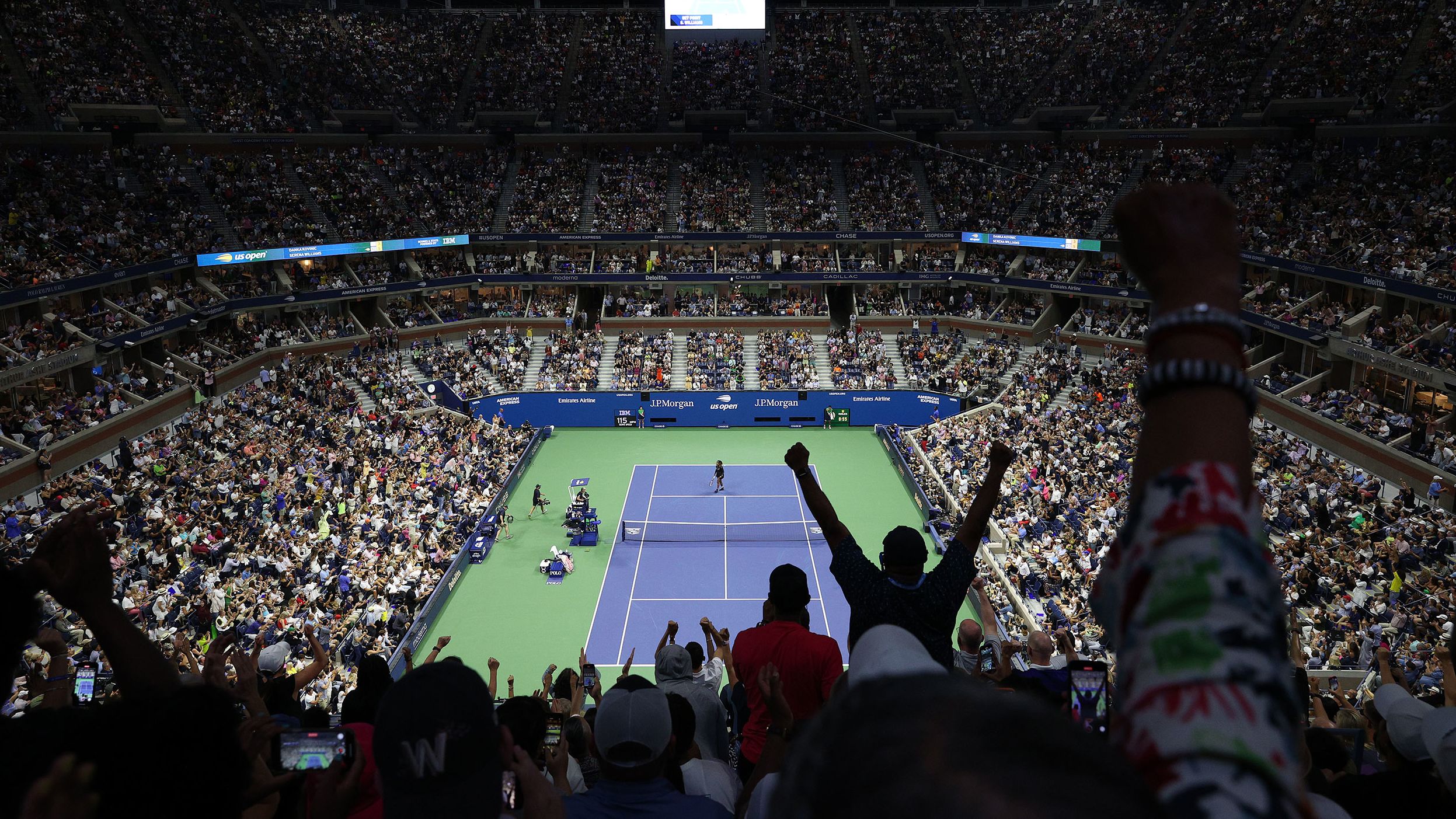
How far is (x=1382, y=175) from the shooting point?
3531cm

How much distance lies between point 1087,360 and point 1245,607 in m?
42.1

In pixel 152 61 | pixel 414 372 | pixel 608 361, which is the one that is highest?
pixel 152 61

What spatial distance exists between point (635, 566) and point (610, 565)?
735mm

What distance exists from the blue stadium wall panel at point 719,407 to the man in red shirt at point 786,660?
115ft

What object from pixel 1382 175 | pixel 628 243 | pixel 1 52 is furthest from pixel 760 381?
pixel 1 52

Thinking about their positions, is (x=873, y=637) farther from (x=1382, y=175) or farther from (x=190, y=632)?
(x=1382, y=175)

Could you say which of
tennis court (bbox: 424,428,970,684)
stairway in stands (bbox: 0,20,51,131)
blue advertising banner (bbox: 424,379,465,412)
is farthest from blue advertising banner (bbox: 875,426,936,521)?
stairway in stands (bbox: 0,20,51,131)

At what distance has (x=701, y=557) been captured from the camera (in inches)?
1104

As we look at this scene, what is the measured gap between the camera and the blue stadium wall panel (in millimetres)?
40094

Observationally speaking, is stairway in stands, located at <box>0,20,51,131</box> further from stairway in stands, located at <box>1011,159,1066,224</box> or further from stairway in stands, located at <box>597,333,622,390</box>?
stairway in stands, located at <box>1011,159,1066,224</box>

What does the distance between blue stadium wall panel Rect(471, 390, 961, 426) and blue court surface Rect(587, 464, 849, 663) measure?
5.18 metres

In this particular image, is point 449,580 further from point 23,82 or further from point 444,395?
point 23,82

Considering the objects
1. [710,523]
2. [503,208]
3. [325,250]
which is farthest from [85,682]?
[503,208]

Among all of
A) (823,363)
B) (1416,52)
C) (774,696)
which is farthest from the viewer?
(823,363)
